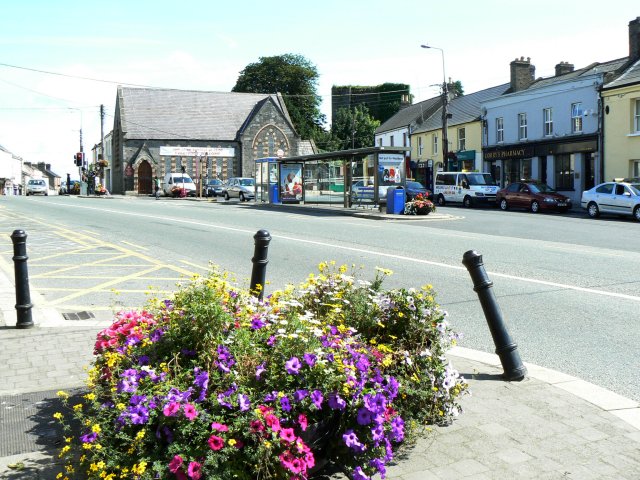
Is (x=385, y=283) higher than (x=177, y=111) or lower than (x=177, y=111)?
lower

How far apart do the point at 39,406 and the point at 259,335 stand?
1.94 metres

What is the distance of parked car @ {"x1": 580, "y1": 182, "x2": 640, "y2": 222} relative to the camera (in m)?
24.7

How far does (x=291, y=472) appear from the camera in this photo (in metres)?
2.96

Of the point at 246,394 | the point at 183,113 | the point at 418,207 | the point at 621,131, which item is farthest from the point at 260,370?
the point at 183,113

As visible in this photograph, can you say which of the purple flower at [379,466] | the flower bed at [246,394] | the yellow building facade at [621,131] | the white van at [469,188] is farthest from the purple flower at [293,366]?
the white van at [469,188]

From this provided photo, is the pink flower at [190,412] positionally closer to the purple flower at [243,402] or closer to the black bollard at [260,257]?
the purple flower at [243,402]

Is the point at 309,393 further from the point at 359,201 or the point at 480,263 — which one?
the point at 359,201

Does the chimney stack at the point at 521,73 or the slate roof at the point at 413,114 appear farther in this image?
the slate roof at the point at 413,114

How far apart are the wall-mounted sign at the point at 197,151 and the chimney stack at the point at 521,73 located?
33.9m

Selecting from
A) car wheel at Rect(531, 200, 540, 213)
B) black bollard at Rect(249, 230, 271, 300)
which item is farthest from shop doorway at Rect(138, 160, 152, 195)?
black bollard at Rect(249, 230, 271, 300)

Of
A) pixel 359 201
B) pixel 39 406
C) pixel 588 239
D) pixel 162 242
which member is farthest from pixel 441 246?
pixel 359 201

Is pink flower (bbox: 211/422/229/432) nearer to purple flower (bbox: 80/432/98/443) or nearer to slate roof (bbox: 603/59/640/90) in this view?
purple flower (bbox: 80/432/98/443)

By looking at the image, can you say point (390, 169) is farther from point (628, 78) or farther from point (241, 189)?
point (241, 189)

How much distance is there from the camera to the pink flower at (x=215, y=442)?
9.28 ft
